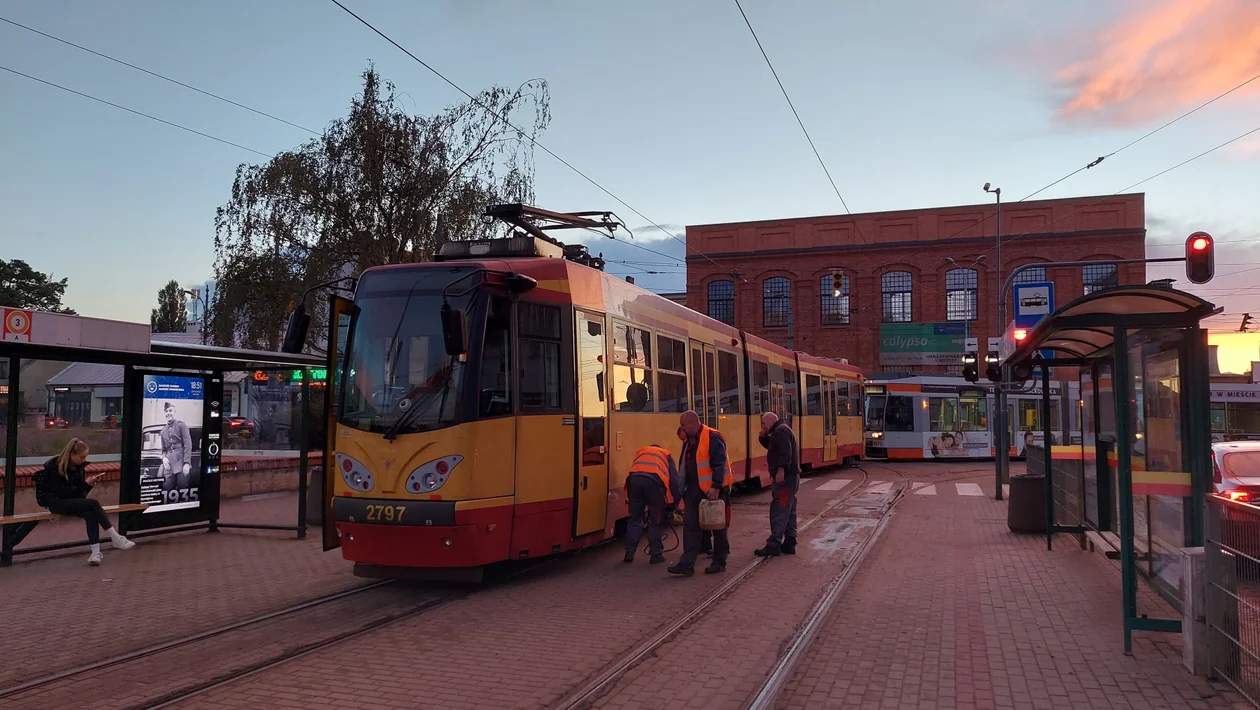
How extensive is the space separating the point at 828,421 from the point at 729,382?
10.7m

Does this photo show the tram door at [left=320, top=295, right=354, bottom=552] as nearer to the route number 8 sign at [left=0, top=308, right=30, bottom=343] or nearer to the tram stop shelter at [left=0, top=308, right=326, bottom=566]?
the tram stop shelter at [left=0, top=308, right=326, bottom=566]

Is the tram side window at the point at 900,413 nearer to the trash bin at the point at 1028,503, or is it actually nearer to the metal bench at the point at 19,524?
the trash bin at the point at 1028,503

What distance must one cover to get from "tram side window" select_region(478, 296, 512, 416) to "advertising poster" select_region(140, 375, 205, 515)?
21.5 ft

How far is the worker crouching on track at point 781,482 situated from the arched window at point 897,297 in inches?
1665

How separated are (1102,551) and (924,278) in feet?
138

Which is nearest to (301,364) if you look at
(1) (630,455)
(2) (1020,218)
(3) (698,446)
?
(1) (630,455)

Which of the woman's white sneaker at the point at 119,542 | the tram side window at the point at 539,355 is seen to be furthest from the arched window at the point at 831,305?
the tram side window at the point at 539,355

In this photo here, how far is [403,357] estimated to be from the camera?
865cm

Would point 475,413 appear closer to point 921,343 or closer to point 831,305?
point 921,343

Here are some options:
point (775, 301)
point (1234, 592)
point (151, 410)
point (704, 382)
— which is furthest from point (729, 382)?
point (775, 301)

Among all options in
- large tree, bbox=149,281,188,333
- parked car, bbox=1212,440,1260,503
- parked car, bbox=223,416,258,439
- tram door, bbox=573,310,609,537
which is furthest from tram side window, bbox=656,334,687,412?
large tree, bbox=149,281,188,333

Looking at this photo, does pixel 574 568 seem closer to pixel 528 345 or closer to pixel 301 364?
pixel 528 345

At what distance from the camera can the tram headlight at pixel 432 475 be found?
27.0 ft

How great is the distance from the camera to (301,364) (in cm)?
1309
